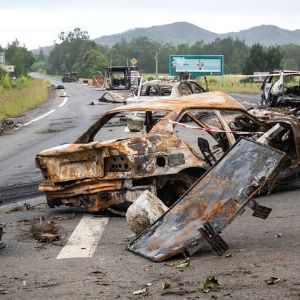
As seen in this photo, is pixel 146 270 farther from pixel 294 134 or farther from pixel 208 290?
pixel 294 134

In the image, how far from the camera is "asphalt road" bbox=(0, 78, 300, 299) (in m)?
5.39

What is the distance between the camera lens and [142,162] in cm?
851

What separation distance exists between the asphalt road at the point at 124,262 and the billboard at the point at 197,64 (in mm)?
55784

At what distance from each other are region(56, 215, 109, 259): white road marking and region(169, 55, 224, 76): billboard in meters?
56.7

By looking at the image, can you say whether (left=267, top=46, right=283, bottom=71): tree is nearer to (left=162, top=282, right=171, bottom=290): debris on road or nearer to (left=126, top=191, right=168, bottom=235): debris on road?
(left=126, top=191, right=168, bottom=235): debris on road

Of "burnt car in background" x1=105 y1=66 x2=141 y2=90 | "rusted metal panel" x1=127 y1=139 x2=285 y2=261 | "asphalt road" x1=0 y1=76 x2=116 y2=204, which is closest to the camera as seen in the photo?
"rusted metal panel" x1=127 y1=139 x2=285 y2=261

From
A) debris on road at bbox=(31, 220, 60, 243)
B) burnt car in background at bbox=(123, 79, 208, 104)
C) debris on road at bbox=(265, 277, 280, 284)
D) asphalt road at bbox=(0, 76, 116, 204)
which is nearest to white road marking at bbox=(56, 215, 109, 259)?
debris on road at bbox=(31, 220, 60, 243)

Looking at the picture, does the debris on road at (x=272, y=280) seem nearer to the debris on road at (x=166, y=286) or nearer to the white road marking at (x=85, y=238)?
the debris on road at (x=166, y=286)

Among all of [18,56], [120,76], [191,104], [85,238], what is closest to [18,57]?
[18,56]

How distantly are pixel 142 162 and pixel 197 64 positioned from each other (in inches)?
2283

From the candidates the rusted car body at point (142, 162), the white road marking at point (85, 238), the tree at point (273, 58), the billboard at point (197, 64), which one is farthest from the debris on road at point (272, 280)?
the tree at point (273, 58)

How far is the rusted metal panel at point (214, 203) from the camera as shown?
6.46 meters

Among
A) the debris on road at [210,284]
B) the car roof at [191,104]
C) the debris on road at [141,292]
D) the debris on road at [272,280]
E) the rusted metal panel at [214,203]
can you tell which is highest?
the car roof at [191,104]

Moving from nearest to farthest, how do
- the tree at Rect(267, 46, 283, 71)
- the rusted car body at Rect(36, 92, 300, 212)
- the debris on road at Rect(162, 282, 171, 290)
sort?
the debris on road at Rect(162, 282, 171, 290)
the rusted car body at Rect(36, 92, 300, 212)
the tree at Rect(267, 46, 283, 71)
